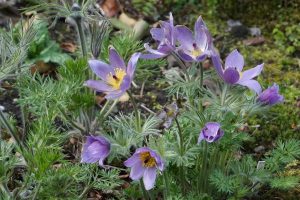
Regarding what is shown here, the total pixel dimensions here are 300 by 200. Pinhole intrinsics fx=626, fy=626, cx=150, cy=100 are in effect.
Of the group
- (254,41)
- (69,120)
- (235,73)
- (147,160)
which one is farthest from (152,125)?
(254,41)

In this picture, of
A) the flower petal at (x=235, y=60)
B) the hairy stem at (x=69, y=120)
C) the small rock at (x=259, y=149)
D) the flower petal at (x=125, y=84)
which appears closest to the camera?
the flower petal at (x=125, y=84)

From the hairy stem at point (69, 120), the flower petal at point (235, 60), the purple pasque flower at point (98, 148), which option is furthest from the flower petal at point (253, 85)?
the hairy stem at point (69, 120)

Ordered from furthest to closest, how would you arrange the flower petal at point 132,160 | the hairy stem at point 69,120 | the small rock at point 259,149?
1. the small rock at point 259,149
2. the hairy stem at point 69,120
3. the flower petal at point 132,160

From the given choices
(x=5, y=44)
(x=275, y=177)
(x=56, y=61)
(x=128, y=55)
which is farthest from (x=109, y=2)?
(x=275, y=177)

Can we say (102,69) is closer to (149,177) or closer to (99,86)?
(99,86)

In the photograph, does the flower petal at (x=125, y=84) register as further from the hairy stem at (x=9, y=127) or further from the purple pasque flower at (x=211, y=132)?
the hairy stem at (x=9, y=127)

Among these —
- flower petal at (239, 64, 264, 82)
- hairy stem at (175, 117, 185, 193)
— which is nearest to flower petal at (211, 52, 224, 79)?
flower petal at (239, 64, 264, 82)

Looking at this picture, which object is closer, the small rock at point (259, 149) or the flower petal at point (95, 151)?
the flower petal at point (95, 151)
